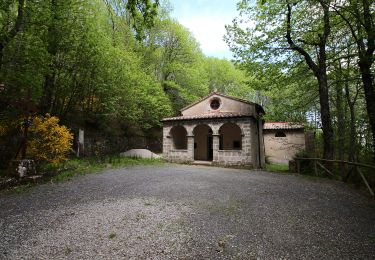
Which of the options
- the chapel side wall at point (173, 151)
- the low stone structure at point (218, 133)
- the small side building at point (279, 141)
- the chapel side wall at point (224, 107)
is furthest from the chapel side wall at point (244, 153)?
the small side building at point (279, 141)

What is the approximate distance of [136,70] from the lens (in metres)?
19.8

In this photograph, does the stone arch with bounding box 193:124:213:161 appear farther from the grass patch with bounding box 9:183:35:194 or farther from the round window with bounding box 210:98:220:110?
the grass patch with bounding box 9:183:35:194

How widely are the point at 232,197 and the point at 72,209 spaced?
4.20m

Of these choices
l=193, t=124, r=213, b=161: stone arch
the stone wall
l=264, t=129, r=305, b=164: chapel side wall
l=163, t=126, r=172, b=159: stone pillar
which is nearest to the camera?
the stone wall

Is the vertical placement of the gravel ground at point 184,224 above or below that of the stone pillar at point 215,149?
below

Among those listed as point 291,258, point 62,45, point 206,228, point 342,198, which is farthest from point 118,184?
point 62,45

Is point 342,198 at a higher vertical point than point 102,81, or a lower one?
lower

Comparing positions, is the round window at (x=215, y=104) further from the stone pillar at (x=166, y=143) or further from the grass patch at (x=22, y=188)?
the grass patch at (x=22, y=188)

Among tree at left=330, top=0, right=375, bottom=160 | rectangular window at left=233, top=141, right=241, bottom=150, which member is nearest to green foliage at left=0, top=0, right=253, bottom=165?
tree at left=330, top=0, right=375, bottom=160

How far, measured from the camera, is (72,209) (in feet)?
16.5

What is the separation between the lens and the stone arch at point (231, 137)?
1881 cm

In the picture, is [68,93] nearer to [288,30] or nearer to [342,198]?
[288,30]

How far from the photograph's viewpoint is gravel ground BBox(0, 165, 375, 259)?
3.27m

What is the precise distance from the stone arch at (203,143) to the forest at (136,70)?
4352 mm
